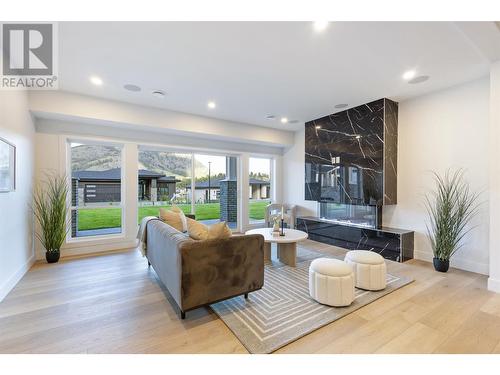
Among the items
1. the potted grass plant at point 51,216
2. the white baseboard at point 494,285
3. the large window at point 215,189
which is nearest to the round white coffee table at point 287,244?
the white baseboard at point 494,285

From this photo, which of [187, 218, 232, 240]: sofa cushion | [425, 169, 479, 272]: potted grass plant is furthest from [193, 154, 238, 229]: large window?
[425, 169, 479, 272]: potted grass plant

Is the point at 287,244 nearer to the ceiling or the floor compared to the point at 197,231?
nearer to the floor

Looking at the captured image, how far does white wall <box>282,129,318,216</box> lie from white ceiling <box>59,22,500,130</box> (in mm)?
2179

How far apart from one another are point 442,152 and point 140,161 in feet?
18.2

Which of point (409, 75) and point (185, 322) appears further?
point (409, 75)

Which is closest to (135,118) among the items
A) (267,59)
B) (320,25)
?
(267,59)

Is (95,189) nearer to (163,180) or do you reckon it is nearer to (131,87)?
(163,180)

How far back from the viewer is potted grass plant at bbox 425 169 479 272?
3.21 meters

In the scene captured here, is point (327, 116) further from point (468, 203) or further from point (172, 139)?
point (172, 139)

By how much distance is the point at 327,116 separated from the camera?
4.88 metres

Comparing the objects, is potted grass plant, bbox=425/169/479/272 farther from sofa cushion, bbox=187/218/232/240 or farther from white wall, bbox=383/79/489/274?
sofa cushion, bbox=187/218/232/240

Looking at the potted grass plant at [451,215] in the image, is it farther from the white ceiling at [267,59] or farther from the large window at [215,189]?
the large window at [215,189]

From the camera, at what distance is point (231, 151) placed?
5719 mm

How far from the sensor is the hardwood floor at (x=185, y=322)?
1719 mm
